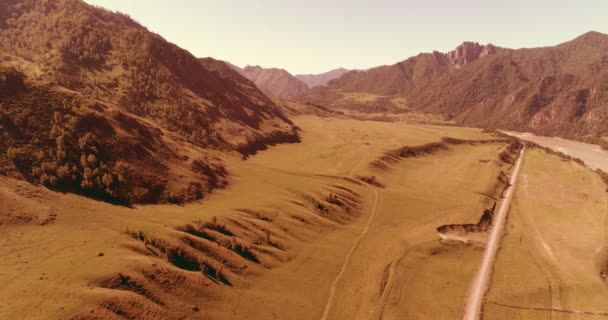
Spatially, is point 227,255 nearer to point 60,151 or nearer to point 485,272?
point 60,151

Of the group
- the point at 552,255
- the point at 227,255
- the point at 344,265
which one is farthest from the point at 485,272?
the point at 227,255

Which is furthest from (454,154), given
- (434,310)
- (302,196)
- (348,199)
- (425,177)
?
(434,310)

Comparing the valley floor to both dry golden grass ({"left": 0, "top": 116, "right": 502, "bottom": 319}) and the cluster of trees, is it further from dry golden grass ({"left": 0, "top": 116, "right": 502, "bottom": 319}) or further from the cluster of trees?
the cluster of trees

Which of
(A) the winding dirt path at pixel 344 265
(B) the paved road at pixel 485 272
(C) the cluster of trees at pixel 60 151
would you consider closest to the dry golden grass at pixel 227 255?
(A) the winding dirt path at pixel 344 265

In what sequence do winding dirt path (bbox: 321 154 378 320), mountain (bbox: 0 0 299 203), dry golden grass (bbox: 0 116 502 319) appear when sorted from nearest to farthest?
dry golden grass (bbox: 0 116 502 319), winding dirt path (bbox: 321 154 378 320), mountain (bbox: 0 0 299 203)

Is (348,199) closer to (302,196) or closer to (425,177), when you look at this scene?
(302,196)

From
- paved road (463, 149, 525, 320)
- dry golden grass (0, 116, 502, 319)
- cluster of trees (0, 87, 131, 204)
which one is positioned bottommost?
paved road (463, 149, 525, 320)

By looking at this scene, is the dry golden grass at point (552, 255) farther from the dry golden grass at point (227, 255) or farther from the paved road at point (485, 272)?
the dry golden grass at point (227, 255)

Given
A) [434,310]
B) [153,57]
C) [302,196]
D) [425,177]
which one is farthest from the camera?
[153,57]

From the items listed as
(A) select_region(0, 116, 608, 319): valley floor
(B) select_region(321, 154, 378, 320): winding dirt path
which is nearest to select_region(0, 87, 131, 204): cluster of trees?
(A) select_region(0, 116, 608, 319): valley floor
